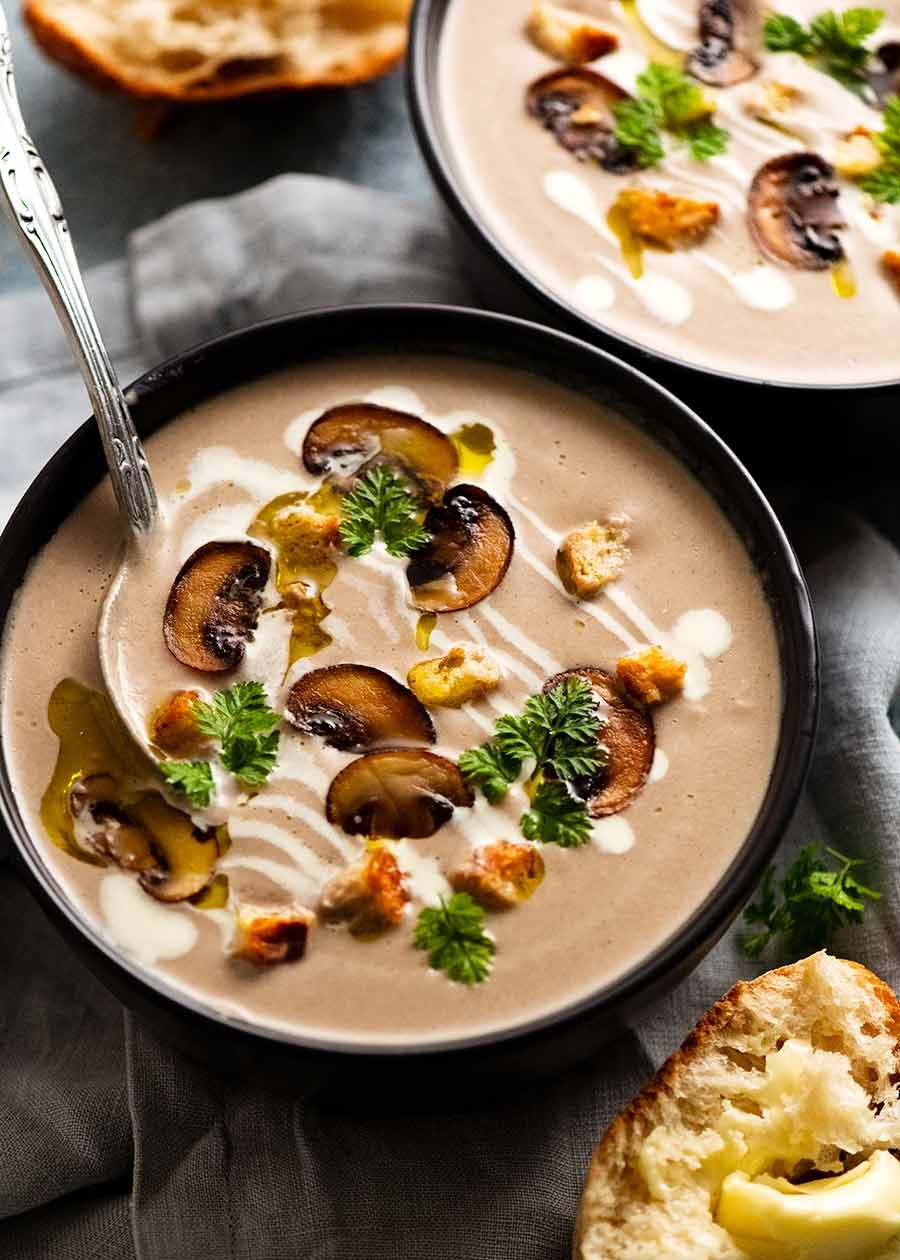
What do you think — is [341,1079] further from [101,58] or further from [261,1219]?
[101,58]

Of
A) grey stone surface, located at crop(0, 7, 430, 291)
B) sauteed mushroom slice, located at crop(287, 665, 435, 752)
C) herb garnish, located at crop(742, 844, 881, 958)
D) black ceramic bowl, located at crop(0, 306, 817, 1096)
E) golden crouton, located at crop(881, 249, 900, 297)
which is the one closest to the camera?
black ceramic bowl, located at crop(0, 306, 817, 1096)

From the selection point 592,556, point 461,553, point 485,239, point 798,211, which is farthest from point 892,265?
point 461,553

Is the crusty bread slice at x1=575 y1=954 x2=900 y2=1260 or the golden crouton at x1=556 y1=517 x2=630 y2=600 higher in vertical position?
the golden crouton at x1=556 y1=517 x2=630 y2=600

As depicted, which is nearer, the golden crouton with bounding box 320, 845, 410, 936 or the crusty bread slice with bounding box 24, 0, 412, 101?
the golden crouton with bounding box 320, 845, 410, 936

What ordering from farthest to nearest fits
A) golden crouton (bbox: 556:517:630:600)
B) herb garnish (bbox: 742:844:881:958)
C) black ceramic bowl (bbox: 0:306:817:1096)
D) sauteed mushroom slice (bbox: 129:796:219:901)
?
herb garnish (bbox: 742:844:881:958) → golden crouton (bbox: 556:517:630:600) → sauteed mushroom slice (bbox: 129:796:219:901) → black ceramic bowl (bbox: 0:306:817:1096)

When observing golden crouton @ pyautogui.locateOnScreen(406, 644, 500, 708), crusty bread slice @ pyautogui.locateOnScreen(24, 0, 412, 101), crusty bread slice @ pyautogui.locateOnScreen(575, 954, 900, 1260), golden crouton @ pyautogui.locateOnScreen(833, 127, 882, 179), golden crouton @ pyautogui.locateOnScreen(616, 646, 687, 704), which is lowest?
crusty bread slice @ pyautogui.locateOnScreen(575, 954, 900, 1260)

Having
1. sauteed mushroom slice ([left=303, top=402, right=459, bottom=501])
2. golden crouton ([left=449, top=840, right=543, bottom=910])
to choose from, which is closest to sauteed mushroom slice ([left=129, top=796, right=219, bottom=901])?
golden crouton ([left=449, top=840, right=543, bottom=910])

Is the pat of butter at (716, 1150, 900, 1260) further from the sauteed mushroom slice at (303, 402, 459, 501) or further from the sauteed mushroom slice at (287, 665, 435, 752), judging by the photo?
the sauteed mushroom slice at (303, 402, 459, 501)
